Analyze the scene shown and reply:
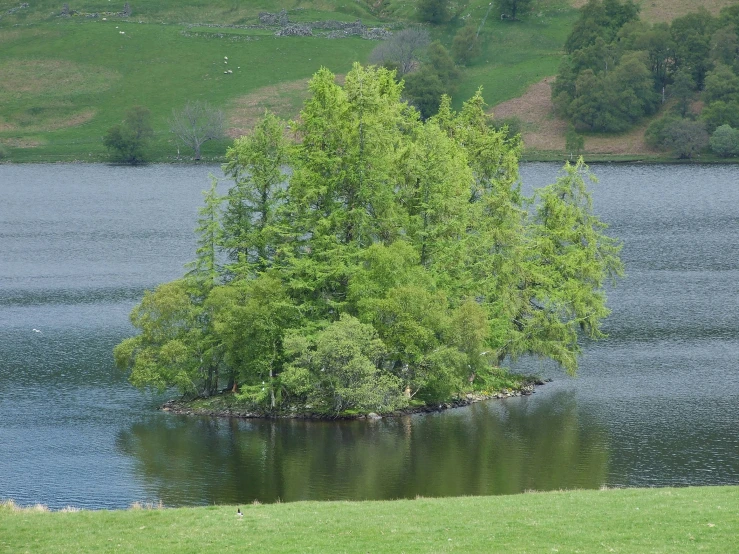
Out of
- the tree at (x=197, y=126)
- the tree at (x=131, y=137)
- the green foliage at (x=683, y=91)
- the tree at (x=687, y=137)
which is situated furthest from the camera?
the tree at (x=197, y=126)

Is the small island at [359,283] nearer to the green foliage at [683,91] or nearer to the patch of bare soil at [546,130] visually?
the patch of bare soil at [546,130]

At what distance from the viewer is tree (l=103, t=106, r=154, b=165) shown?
7338 inches

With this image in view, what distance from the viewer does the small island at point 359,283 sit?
228 ft

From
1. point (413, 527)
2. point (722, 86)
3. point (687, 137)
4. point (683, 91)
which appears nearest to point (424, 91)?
point (687, 137)

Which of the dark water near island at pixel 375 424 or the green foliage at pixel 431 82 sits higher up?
the green foliage at pixel 431 82

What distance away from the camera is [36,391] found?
7181cm

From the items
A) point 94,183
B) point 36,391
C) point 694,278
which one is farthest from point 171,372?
point 94,183

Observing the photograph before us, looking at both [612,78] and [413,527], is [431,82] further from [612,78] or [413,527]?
[413,527]

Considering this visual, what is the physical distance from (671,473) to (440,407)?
17691 millimetres

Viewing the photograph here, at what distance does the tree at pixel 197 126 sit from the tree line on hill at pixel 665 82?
56127 mm

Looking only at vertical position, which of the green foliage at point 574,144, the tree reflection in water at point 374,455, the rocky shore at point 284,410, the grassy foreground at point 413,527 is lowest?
the rocky shore at point 284,410

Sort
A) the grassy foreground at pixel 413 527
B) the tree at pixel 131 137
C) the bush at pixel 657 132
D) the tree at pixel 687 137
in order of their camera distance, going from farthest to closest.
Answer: the tree at pixel 131 137 < the bush at pixel 657 132 < the tree at pixel 687 137 < the grassy foreground at pixel 413 527

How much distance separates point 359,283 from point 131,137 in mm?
123807

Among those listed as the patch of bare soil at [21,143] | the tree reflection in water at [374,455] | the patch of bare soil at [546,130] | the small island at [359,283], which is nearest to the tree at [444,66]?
the patch of bare soil at [546,130]
